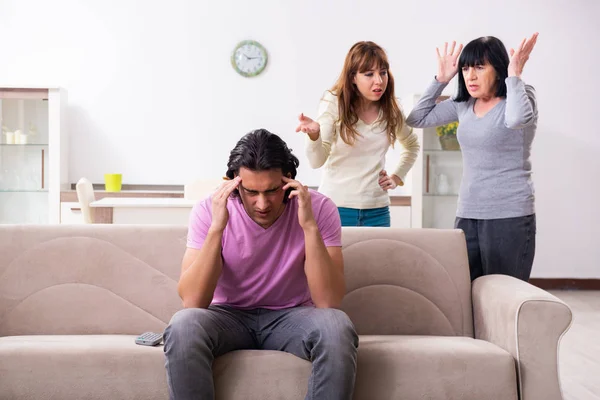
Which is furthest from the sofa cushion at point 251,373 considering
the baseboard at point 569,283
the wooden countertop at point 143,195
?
the baseboard at point 569,283

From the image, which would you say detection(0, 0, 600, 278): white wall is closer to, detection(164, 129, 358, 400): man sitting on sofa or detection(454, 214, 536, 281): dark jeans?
detection(454, 214, 536, 281): dark jeans

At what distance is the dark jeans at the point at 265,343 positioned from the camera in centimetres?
193

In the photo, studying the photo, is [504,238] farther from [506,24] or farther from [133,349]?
[506,24]

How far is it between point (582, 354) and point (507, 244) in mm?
1493

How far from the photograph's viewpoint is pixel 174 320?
6.67 ft

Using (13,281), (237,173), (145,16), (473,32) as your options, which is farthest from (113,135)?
(237,173)

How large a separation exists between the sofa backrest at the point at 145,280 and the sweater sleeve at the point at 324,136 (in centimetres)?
35

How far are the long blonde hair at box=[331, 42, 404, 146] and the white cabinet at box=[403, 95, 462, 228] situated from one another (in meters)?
2.66

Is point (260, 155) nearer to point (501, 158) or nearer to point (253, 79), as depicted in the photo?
point (501, 158)

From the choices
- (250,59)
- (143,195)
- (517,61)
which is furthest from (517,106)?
(250,59)

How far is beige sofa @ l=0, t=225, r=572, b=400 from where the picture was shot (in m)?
2.09

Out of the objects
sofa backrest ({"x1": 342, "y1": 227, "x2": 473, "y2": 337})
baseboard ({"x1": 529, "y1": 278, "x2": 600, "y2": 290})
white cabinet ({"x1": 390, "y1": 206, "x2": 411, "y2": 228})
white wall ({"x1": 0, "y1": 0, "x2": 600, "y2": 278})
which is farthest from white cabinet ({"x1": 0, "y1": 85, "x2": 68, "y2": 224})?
baseboard ({"x1": 529, "y1": 278, "x2": 600, "y2": 290})

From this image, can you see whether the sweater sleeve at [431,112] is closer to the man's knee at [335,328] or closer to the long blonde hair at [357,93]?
the long blonde hair at [357,93]

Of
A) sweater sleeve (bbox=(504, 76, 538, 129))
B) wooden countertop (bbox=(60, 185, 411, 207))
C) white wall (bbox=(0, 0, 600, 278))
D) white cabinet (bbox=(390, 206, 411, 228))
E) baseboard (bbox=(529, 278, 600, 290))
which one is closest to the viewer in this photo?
sweater sleeve (bbox=(504, 76, 538, 129))
